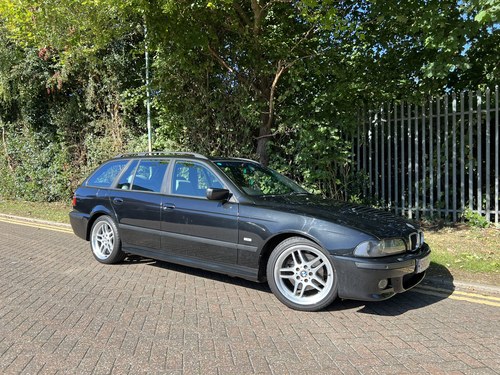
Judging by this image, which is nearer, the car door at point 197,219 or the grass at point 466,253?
the car door at point 197,219

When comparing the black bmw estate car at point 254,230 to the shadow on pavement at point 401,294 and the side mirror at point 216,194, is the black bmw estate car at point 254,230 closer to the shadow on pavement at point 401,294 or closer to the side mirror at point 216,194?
the side mirror at point 216,194

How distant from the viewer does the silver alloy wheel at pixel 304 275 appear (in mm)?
4445

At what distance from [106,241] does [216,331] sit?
3264 millimetres

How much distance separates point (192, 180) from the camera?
5.63 meters

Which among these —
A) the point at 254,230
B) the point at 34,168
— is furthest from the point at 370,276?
the point at 34,168

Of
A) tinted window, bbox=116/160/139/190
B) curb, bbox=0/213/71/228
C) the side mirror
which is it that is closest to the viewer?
the side mirror

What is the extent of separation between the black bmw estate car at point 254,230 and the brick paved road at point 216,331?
0.33 m

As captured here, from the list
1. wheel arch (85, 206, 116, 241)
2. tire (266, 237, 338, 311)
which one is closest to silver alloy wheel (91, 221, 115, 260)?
wheel arch (85, 206, 116, 241)

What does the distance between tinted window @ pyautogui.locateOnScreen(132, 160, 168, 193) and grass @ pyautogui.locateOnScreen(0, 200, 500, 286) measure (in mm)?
3896

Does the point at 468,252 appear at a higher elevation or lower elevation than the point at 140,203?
lower

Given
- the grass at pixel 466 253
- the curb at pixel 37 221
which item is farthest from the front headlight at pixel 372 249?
the curb at pixel 37 221

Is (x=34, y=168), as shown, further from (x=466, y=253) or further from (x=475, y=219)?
(x=466, y=253)

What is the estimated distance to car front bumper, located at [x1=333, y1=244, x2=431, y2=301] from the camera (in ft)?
13.6

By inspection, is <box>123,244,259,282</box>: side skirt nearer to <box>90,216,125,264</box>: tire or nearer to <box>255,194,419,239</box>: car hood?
<box>90,216,125,264</box>: tire
